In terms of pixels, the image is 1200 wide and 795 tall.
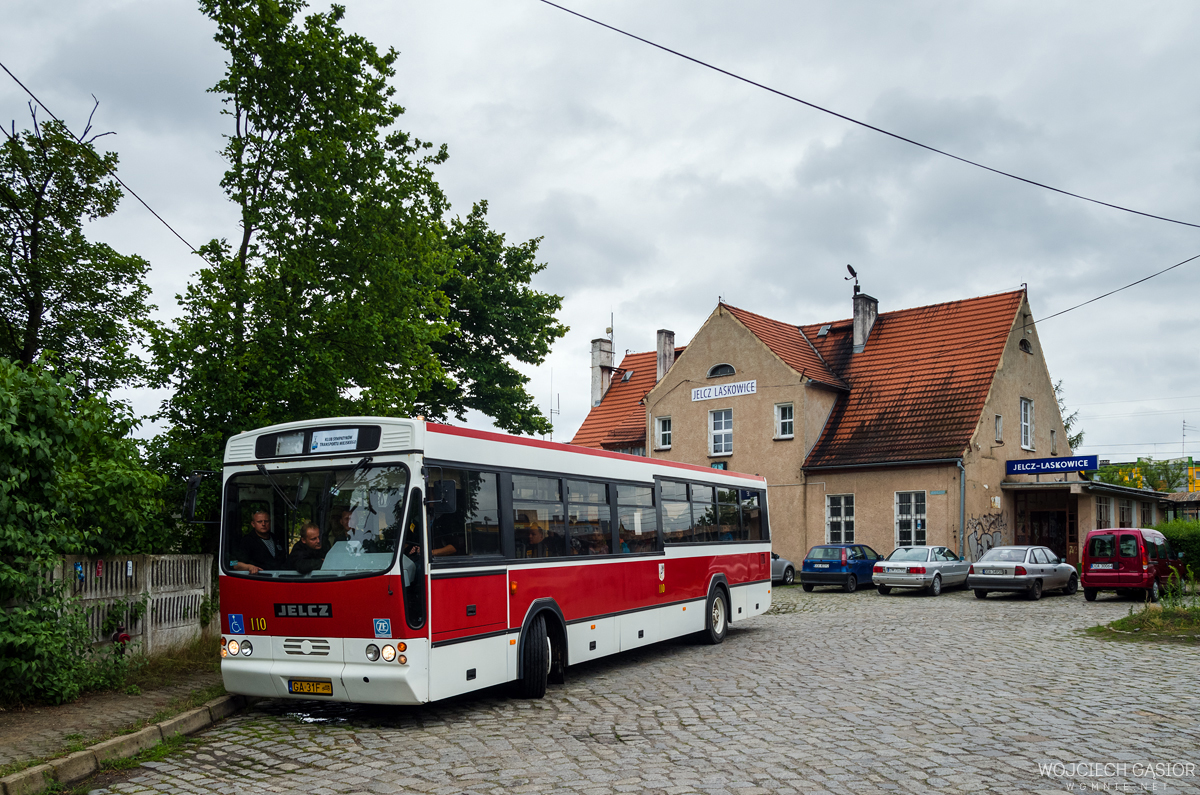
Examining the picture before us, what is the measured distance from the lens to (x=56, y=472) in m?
9.71

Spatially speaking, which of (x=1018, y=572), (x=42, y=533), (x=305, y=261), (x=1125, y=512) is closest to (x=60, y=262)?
(x=305, y=261)

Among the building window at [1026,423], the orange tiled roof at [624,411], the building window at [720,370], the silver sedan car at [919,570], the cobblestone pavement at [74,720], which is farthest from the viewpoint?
the orange tiled roof at [624,411]

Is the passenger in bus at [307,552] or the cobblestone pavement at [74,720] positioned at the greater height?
the passenger in bus at [307,552]

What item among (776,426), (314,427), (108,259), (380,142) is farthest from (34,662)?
(776,426)

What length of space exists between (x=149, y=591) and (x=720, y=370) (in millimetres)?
28343

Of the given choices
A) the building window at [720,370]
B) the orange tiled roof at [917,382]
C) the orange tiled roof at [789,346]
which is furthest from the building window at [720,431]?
the orange tiled roof at [917,382]

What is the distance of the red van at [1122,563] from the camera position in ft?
79.5

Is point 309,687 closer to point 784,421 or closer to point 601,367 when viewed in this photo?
point 784,421

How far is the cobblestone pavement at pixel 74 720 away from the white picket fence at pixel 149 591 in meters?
1.18

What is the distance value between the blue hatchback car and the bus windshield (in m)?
21.7

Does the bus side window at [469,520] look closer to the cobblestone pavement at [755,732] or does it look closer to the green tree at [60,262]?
the cobblestone pavement at [755,732]

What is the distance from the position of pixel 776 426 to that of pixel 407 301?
74.4 ft

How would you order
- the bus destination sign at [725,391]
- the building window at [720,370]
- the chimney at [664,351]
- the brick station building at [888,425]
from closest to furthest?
the brick station building at [888,425] → the bus destination sign at [725,391] → the building window at [720,370] → the chimney at [664,351]

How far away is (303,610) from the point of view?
9375mm
